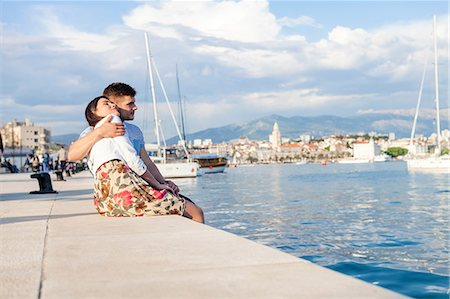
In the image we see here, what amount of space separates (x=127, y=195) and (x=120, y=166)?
0.27 meters

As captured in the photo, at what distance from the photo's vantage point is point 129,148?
15.3 ft

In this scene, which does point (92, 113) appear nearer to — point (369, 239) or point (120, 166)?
point (120, 166)

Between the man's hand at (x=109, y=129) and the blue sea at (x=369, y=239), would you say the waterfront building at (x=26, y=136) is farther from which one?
the man's hand at (x=109, y=129)

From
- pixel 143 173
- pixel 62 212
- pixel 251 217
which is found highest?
pixel 143 173

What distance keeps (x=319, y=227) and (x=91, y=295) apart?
7.85 metres

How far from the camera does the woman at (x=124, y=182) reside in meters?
4.57

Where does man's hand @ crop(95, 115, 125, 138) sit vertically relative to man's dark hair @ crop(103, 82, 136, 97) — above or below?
below

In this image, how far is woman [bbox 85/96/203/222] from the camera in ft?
15.0

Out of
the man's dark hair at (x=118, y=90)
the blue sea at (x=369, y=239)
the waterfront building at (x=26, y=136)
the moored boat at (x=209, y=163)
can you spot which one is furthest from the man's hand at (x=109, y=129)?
the waterfront building at (x=26, y=136)

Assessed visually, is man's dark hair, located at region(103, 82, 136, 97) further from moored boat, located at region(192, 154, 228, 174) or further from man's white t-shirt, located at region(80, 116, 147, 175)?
moored boat, located at region(192, 154, 228, 174)

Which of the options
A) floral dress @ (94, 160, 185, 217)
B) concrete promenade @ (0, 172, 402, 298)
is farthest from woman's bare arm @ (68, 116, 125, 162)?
concrete promenade @ (0, 172, 402, 298)

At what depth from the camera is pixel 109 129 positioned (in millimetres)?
4504

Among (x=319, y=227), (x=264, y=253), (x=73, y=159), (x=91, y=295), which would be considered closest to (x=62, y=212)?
(x=73, y=159)

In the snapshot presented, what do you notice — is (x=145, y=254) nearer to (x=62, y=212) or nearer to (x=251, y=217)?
(x=62, y=212)
